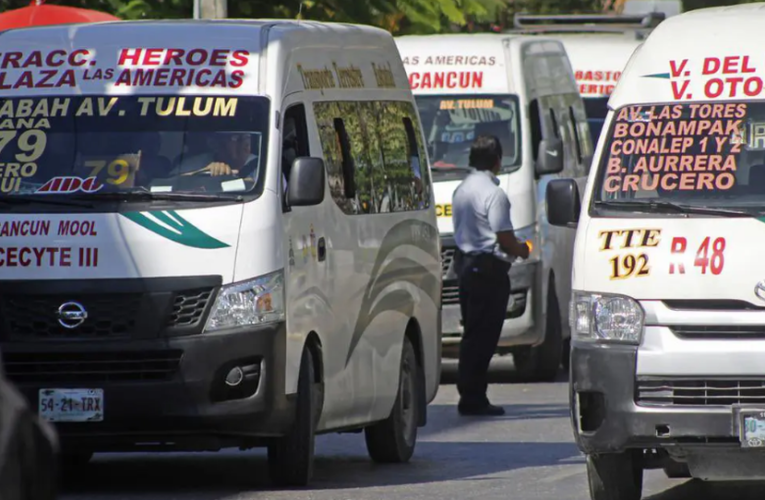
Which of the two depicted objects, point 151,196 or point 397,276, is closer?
point 151,196

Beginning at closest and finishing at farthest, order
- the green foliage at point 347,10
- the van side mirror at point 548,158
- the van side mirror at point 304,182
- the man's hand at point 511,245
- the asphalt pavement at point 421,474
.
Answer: the van side mirror at point 304,182 → the asphalt pavement at point 421,474 → the man's hand at point 511,245 → the van side mirror at point 548,158 → the green foliage at point 347,10

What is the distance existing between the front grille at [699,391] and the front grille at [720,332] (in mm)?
172

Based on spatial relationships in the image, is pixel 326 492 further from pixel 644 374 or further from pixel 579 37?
pixel 579 37

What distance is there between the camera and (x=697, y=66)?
29.7 feet

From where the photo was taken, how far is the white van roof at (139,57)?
1001 cm

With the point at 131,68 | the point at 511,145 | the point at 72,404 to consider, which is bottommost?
the point at 511,145

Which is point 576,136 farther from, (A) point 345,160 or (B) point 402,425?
(A) point 345,160

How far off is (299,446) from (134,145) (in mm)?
1657

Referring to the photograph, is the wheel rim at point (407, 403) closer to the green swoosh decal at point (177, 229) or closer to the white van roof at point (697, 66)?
the green swoosh decal at point (177, 229)

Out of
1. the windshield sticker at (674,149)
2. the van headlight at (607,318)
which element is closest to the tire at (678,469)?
the van headlight at (607,318)

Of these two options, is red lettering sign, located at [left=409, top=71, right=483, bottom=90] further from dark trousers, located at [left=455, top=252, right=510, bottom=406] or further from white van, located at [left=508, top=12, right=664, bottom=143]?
white van, located at [left=508, top=12, right=664, bottom=143]

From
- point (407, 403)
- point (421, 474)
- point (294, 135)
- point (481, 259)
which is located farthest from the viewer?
point (481, 259)

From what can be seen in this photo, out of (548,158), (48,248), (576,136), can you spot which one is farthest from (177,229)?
(576,136)

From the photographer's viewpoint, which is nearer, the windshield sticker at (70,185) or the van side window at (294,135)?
the windshield sticker at (70,185)
